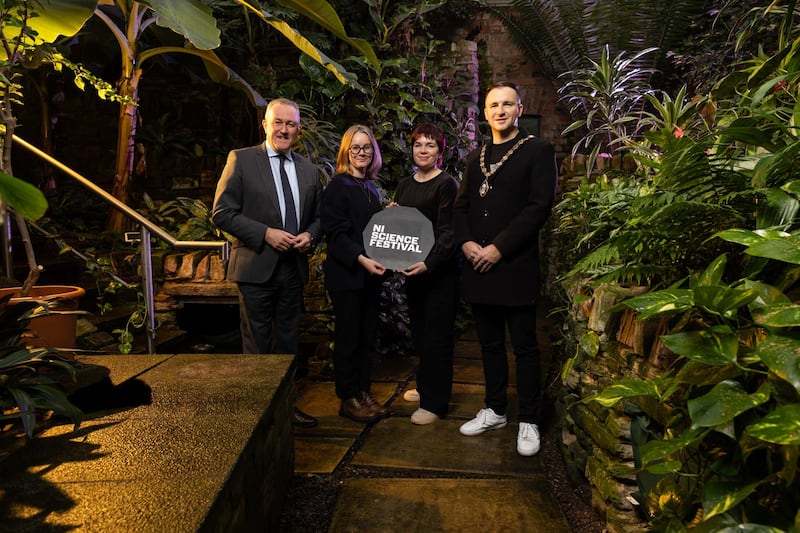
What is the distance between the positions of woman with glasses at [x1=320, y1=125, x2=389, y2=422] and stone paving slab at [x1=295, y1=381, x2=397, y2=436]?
0.08m

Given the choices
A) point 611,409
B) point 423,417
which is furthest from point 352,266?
point 611,409

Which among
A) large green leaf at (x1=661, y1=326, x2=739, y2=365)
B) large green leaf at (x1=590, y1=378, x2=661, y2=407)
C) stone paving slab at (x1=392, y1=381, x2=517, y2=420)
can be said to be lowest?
stone paving slab at (x1=392, y1=381, x2=517, y2=420)

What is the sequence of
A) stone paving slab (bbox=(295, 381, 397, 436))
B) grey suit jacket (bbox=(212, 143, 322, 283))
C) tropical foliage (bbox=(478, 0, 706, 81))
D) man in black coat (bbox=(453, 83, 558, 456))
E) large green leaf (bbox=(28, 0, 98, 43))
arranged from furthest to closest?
tropical foliage (bbox=(478, 0, 706, 81)) → stone paving slab (bbox=(295, 381, 397, 436)) → grey suit jacket (bbox=(212, 143, 322, 283)) → man in black coat (bbox=(453, 83, 558, 456)) → large green leaf (bbox=(28, 0, 98, 43))

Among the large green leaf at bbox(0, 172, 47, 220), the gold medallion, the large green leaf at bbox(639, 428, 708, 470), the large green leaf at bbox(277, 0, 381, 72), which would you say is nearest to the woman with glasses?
the large green leaf at bbox(277, 0, 381, 72)

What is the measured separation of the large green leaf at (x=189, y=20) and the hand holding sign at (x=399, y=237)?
45.1 inches

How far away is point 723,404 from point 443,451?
1.81 meters

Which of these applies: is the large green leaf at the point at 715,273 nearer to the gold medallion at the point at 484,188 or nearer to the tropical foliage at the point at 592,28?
the gold medallion at the point at 484,188

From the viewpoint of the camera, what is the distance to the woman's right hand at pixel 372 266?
8.81 ft

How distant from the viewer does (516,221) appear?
2.39 metres

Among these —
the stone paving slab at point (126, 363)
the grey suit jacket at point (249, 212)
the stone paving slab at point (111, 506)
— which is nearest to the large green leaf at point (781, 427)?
the stone paving slab at point (111, 506)

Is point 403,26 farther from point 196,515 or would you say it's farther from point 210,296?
point 196,515

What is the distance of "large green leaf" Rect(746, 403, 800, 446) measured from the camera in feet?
2.18

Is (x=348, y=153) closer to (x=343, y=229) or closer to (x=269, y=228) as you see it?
(x=343, y=229)

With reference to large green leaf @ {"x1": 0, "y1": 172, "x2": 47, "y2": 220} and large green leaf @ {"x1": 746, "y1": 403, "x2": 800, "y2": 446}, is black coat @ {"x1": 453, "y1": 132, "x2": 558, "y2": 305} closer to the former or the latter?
large green leaf @ {"x1": 746, "y1": 403, "x2": 800, "y2": 446}
